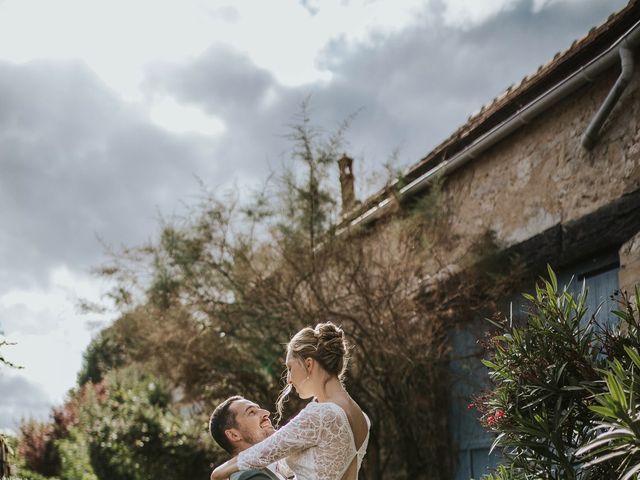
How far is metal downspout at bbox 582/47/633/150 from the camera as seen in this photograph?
6.40 metres

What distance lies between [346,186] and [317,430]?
18.7 feet

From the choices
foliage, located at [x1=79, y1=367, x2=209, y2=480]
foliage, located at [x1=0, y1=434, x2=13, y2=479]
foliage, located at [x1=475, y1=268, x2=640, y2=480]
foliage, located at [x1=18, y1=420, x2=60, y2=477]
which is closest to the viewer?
foliage, located at [x1=475, y1=268, x2=640, y2=480]

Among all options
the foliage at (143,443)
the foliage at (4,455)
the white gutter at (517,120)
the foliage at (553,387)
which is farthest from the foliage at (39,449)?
the foliage at (553,387)

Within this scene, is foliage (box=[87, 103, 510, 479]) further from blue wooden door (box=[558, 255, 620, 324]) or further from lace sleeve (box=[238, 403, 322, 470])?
lace sleeve (box=[238, 403, 322, 470])

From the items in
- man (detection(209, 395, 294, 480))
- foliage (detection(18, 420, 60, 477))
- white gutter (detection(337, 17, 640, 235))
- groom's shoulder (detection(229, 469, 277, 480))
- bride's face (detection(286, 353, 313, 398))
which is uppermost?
white gutter (detection(337, 17, 640, 235))

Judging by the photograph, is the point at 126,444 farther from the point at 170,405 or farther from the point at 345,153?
the point at 345,153

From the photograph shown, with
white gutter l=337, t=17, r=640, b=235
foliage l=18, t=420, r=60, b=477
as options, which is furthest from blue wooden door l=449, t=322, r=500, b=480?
foliage l=18, t=420, r=60, b=477

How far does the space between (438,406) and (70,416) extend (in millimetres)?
12189

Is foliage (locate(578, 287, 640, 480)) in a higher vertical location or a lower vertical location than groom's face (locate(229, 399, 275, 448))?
lower

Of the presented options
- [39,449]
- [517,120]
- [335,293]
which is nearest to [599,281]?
[517,120]

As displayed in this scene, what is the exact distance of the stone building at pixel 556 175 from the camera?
651cm

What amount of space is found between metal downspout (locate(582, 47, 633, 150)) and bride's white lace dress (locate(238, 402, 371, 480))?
4.58 metres

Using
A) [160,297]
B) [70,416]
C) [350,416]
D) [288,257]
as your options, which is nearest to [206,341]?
[160,297]

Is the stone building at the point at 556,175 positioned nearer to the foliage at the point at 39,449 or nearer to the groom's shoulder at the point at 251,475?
the groom's shoulder at the point at 251,475
